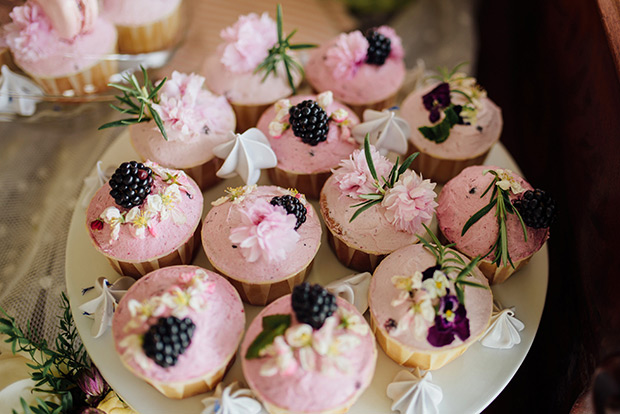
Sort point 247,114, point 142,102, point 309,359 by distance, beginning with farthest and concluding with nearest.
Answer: point 247,114 → point 142,102 → point 309,359

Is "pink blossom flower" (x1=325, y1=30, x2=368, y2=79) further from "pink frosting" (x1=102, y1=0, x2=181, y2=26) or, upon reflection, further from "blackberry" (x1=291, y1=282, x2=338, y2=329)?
"blackberry" (x1=291, y1=282, x2=338, y2=329)

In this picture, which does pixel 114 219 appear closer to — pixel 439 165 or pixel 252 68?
pixel 252 68

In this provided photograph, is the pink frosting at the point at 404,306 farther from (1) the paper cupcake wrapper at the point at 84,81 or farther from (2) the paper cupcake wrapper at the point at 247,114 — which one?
(1) the paper cupcake wrapper at the point at 84,81

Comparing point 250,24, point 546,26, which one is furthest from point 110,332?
point 546,26

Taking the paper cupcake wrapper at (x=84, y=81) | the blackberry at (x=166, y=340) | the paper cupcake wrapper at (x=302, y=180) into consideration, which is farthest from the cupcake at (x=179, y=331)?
the paper cupcake wrapper at (x=84, y=81)

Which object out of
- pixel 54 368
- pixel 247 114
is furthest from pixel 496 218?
pixel 54 368

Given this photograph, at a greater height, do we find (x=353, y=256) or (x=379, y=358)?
(x=353, y=256)

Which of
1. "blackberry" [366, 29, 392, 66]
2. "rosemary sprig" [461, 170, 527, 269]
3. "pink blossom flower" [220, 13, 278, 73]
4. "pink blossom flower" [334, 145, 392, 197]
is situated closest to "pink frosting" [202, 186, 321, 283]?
"pink blossom flower" [334, 145, 392, 197]
